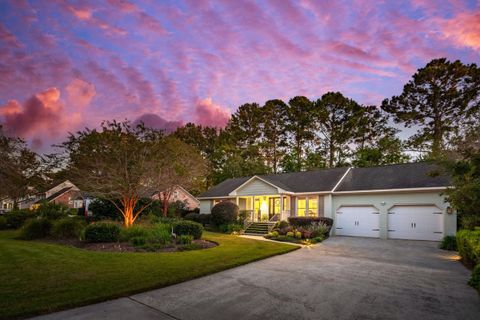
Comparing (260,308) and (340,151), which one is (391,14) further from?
(340,151)

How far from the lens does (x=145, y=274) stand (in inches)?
297

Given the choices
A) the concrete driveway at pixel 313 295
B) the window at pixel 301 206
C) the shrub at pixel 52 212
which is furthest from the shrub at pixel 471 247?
the shrub at pixel 52 212

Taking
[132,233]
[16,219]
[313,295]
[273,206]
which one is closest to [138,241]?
[132,233]

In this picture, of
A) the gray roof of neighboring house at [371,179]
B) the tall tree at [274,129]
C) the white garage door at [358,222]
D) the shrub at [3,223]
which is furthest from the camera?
the tall tree at [274,129]

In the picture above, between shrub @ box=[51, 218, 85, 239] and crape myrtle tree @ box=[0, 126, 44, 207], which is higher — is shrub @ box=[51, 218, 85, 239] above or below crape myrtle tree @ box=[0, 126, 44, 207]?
below

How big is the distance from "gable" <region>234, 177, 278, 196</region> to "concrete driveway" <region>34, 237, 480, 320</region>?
40.1ft

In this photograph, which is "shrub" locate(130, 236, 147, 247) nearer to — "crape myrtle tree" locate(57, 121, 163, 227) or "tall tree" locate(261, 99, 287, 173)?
"crape myrtle tree" locate(57, 121, 163, 227)

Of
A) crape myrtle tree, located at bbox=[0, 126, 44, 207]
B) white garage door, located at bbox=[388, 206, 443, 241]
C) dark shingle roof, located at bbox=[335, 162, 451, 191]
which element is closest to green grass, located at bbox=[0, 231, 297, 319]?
white garage door, located at bbox=[388, 206, 443, 241]

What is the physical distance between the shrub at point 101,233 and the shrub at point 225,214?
1003 centimetres

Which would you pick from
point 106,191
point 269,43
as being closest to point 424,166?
point 269,43

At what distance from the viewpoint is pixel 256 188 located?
23844mm

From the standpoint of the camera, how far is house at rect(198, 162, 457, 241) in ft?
55.1

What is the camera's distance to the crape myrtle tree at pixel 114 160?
1498 cm

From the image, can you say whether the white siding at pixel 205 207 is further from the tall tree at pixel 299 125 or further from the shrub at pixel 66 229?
the shrub at pixel 66 229
